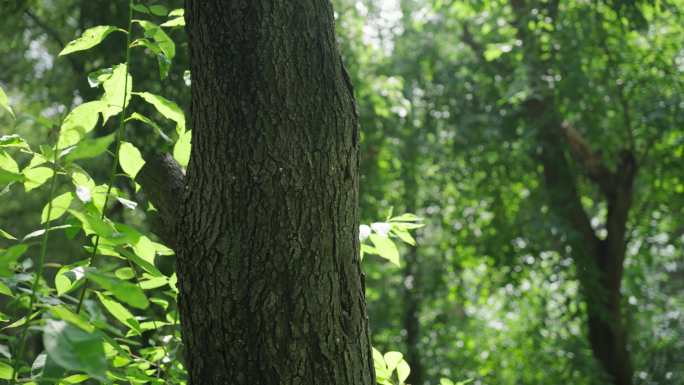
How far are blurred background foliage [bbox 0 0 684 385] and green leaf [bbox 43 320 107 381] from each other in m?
4.70

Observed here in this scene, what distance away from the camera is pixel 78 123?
5.14 ft

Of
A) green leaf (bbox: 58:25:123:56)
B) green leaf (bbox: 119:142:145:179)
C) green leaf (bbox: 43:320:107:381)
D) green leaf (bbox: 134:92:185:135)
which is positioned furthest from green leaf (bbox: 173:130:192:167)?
green leaf (bbox: 43:320:107:381)

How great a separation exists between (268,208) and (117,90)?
1.48ft

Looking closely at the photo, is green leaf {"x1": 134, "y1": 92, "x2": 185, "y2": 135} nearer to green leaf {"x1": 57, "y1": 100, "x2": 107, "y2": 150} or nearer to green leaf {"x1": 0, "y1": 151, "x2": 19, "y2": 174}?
green leaf {"x1": 57, "y1": 100, "x2": 107, "y2": 150}

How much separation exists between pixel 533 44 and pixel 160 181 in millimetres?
6482

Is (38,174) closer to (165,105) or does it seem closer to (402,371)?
(165,105)

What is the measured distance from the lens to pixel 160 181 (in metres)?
2.03

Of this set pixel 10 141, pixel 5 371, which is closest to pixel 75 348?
pixel 5 371

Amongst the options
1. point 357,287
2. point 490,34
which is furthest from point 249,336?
point 490,34

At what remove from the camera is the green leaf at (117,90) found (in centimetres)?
171

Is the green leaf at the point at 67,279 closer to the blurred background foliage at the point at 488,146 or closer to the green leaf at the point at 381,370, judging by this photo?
the green leaf at the point at 381,370

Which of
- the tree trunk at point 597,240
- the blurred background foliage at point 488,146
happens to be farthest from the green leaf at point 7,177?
the tree trunk at point 597,240

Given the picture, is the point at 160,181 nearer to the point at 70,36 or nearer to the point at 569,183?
the point at 70,36

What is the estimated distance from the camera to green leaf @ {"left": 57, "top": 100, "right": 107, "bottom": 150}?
1.53 metres
